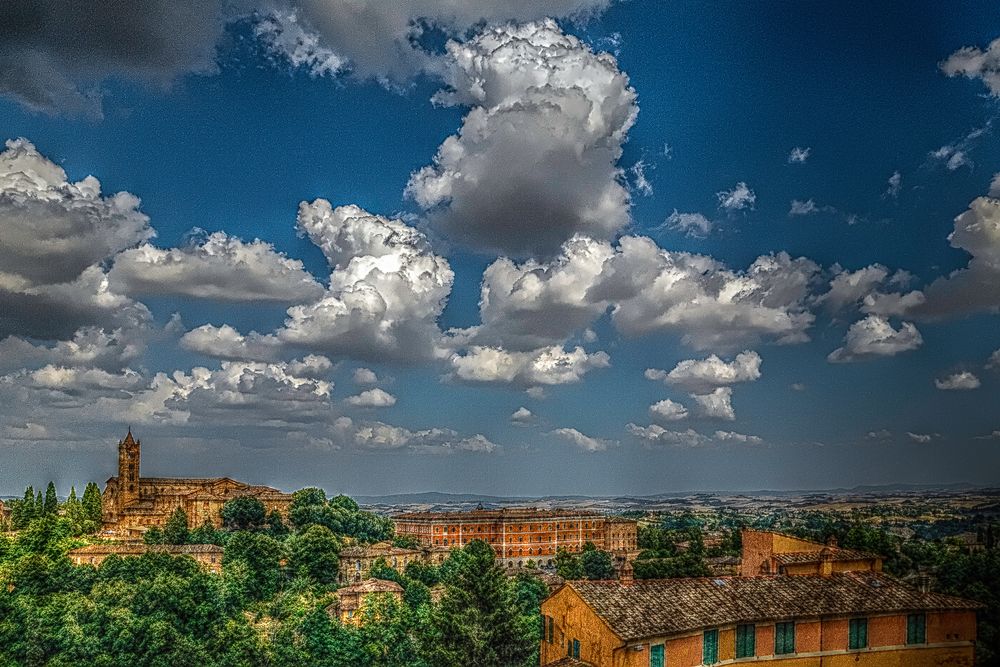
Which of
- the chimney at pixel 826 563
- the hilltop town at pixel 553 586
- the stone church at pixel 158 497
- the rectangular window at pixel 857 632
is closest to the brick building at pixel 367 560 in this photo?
the hilltop town at pixel 553 586

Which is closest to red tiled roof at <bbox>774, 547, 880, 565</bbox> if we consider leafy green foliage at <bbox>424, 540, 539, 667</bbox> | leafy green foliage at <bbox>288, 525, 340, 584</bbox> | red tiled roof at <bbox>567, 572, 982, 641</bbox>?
red tiled roof at <bbox>567, 572, 982, 641</bbox>

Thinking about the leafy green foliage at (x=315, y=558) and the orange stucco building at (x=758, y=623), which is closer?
→ the orange stucco building at (x=758, y=623)

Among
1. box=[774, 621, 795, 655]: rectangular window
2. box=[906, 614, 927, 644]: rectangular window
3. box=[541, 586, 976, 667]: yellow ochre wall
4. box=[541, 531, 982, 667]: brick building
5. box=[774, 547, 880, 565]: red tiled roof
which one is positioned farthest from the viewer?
box=[774, 547, 880, 565]: red tiled roof

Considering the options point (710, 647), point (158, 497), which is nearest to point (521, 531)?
point (158, 497)

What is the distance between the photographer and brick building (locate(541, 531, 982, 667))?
24688 millimetres

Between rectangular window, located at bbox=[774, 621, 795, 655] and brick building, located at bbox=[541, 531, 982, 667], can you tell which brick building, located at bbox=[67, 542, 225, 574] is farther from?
rectangular window, located at bbox=[774, 621, 795, 655]

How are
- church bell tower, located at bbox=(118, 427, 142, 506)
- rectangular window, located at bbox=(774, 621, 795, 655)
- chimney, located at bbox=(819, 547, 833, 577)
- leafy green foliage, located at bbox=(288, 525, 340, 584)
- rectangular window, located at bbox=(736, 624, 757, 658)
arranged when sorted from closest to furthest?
1. rectangular window, located at bbox=(736, 624, 757, 658)
2. rectangular window, located at bbox=(774, 621, 795, 655)
3. chimney, located at bbox=(819, 547, 833, 577)
4. leafy green foliage, located at bbox=(288, 525, 340, 584)
5. church bell tower, located at bbox=(118, 427, 142, 506)

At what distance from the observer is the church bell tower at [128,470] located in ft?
418

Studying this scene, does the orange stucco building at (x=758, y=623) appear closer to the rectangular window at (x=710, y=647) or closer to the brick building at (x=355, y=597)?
the rectangular window at (x=710, y=647)

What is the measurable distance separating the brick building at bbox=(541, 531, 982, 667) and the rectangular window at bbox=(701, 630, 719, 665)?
0.03m

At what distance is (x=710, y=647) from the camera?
2533 cm

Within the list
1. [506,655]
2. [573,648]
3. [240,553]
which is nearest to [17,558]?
[240,553]

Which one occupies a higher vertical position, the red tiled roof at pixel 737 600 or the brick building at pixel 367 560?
the red tiled roof at pixel 737 600

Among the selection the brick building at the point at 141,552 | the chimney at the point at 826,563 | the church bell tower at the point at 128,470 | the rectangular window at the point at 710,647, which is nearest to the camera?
the rectangular window at the point at 710,647
